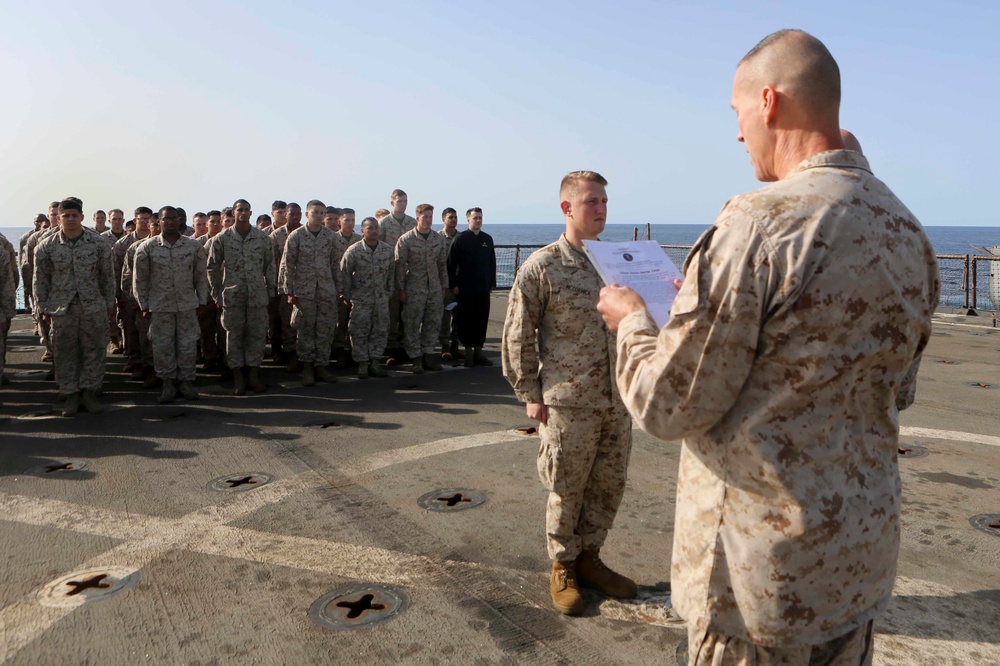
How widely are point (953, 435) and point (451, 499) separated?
433 centimetres

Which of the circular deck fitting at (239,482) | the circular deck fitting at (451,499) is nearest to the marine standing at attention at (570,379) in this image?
the circular deck fitting at (451,499)

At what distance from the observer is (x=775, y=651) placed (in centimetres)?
167

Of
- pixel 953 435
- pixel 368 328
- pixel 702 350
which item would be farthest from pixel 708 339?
pixel 368 328

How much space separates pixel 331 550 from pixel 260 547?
417 millimetres

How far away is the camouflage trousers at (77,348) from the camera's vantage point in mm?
7508

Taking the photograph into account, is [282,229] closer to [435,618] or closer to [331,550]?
[331,550]

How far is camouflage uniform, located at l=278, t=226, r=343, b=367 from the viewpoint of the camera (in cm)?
914

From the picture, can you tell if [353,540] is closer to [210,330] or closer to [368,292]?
[368,292]

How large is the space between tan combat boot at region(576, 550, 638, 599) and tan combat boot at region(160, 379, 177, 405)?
5779mm

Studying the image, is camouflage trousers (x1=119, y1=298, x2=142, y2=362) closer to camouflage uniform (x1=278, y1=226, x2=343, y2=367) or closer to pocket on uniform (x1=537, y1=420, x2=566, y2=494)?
camouflage uniform (x1=278, y1=226, x2=343, y2=367)

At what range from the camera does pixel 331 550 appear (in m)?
4.09

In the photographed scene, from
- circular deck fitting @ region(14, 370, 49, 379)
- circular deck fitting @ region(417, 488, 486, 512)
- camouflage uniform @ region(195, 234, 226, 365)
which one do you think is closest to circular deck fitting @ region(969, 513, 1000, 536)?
circular deck fitting @ region(417, 488, 486, 512)

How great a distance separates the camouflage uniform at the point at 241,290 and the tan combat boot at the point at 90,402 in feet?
4.67

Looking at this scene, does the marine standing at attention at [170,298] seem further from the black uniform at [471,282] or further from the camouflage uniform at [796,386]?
the camouflage uniform at [796,386]
